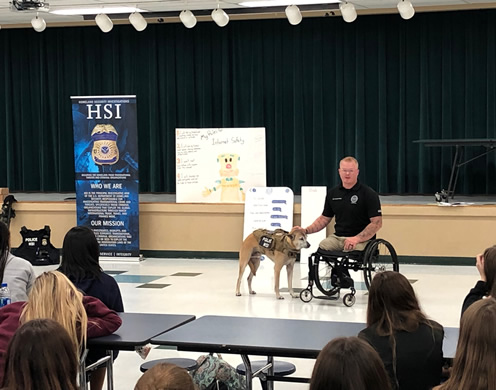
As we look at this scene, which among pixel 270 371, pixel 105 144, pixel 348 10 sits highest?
pixel 348 10

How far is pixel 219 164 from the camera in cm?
1032

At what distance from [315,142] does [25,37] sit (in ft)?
15.4

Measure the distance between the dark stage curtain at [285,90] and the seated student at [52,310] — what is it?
8265 mm

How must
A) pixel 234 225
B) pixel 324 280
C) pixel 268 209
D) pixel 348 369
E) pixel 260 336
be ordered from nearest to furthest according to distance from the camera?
pixel 348 369 → pixel 260 336 → pixel 324 280 → pixel 268 209 → pixel 234 225

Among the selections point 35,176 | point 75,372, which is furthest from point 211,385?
point 35,176

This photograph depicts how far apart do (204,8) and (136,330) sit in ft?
24.8

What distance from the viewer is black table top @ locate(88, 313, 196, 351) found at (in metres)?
3.62

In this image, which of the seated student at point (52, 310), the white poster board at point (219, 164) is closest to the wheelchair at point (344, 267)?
the white poster board at point (219, 164)

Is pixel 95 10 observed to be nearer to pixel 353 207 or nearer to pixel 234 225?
pixel 234 225

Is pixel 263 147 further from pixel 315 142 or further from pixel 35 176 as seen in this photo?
pixel 35 176

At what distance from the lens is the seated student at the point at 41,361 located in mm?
2260

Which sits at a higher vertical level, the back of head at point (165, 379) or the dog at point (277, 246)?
the back of head at point (165, 379)

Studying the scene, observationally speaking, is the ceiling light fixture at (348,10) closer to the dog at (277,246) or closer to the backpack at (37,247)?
the dog at (277,246)

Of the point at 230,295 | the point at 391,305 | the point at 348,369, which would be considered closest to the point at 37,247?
the point at 230,295
